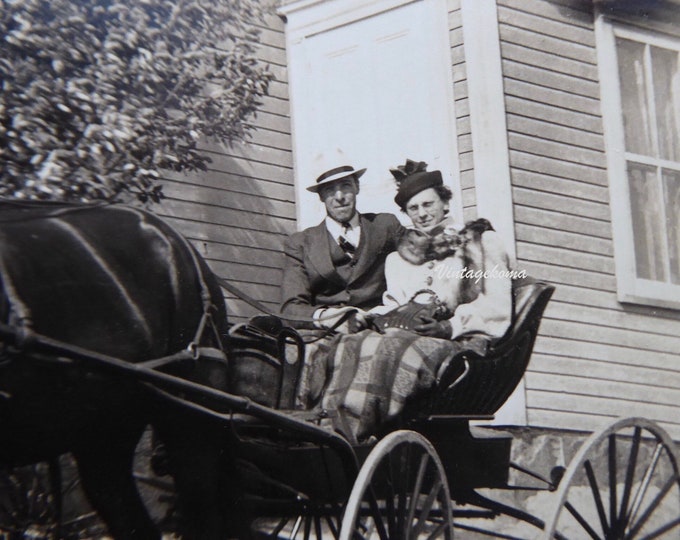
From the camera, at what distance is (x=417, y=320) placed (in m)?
4.50

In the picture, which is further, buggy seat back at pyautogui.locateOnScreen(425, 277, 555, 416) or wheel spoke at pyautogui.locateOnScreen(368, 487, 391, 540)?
buggy seat back at pyautogui.locateOnScreen(425, 277, 555, 416)

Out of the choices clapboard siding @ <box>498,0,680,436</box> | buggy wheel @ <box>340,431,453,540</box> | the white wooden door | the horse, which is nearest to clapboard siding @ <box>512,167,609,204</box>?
clapboard siding @ <box>498,0,680,436</box>

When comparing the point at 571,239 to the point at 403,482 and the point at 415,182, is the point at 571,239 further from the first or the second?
the point at 403,482

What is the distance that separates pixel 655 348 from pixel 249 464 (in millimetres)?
4649

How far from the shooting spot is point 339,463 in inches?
162

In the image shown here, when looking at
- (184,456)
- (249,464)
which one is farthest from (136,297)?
(249,464)

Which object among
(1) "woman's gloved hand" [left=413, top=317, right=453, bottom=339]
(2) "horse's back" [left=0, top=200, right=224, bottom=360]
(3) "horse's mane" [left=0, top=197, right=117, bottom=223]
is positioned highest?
(3) "horse's mane" [left=0, top=197, right=117, bottom=223]

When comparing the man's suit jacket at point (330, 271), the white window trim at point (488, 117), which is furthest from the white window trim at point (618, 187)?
the man's suit jacket at point (330, 271)

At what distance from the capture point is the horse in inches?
Answer: 122

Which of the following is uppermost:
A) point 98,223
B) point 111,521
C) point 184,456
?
point 98,223

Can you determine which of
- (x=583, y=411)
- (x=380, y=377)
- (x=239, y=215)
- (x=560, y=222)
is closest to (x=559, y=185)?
(x=560, y=222)

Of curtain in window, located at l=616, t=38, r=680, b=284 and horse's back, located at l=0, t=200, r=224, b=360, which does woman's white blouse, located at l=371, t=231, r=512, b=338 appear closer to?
horse's back, located at l=0, t=200, r=224, b=360

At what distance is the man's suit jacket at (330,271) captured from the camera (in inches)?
214

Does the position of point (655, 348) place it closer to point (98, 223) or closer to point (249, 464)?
point (249, 464)
